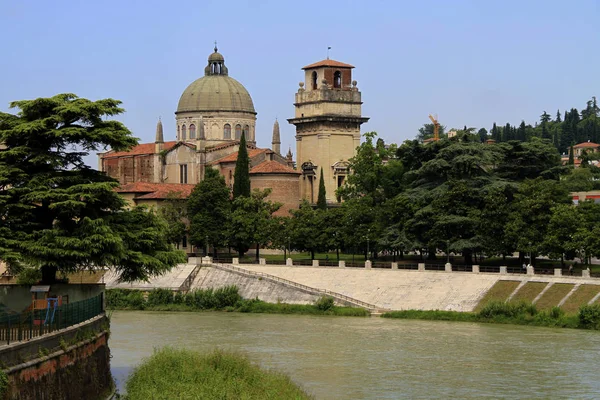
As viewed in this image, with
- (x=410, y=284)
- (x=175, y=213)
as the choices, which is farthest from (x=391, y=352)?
(x=175, y=213)

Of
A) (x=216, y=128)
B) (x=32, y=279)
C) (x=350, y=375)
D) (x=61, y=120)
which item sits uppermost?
(x=216, y=128)

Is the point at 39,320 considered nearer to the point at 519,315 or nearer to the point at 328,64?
the point at 519,315

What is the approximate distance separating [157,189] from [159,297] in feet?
94.7

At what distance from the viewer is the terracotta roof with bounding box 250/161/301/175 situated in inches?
3996

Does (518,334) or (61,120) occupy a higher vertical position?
(61,120)

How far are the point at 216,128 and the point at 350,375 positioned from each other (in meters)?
77.6

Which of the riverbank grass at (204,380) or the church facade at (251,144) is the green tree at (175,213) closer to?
the church facade at (251,144)

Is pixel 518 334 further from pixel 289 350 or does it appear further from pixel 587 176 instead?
pixel 587 176

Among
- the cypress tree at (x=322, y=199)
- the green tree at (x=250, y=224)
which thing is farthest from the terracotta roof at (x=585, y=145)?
the green tree at (x=250, y=224)

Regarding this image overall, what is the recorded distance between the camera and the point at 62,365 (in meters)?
29.2

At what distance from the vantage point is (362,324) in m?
61.8

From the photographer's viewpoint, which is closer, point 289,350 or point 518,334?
point 289,350

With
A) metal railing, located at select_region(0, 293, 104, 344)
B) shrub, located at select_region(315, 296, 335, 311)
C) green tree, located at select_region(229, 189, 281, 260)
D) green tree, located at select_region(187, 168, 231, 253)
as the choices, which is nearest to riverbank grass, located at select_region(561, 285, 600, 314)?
shrub, located at select_region(315, 296, 335, 311)

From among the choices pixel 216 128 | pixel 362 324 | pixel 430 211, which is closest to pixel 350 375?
pixel 362 324
